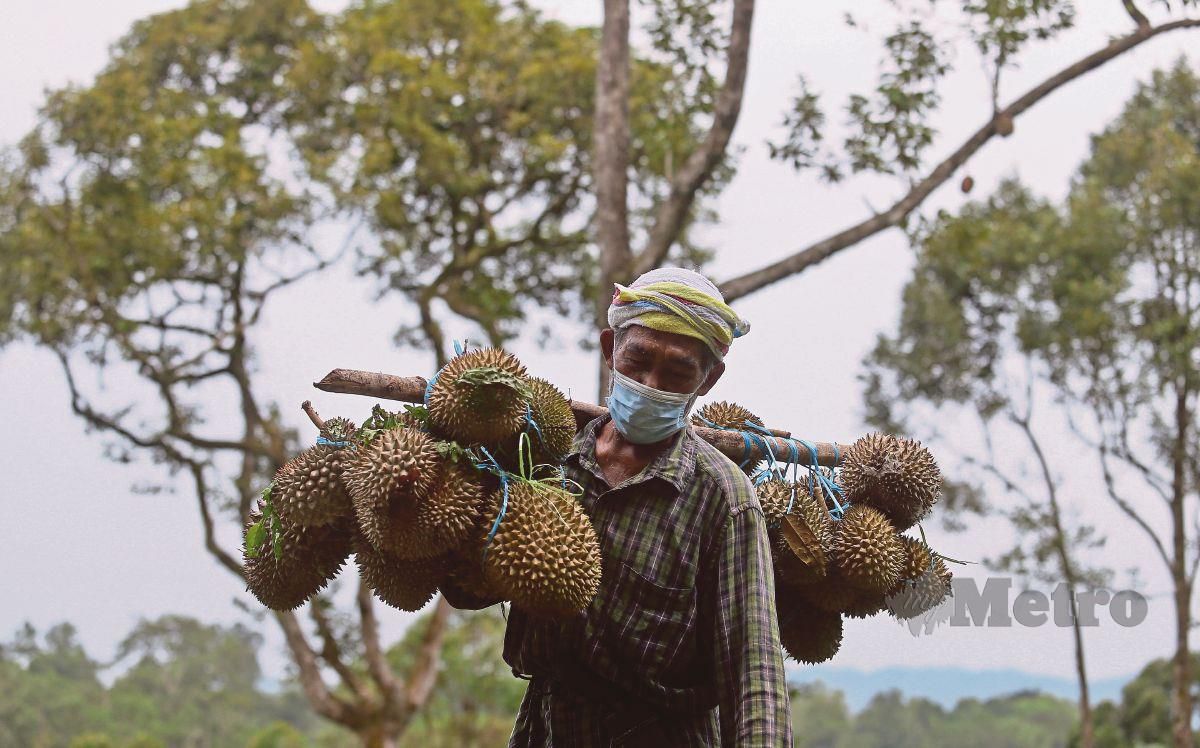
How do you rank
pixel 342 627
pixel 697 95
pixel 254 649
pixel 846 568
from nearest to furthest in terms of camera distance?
1. pixel 846 568
2. pixel 697 95
3. pixel 342 627
4. pixel 254 649

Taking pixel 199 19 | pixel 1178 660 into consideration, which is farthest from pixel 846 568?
pixel 199 19

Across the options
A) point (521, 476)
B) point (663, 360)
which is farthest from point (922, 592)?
point (521, 476)

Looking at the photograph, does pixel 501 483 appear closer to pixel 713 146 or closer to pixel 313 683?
pixel 713 146

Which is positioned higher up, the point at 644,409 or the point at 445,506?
the point at 644,409

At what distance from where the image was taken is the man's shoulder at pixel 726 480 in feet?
7.94

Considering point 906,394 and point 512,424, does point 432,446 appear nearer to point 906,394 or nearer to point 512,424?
point 512,424

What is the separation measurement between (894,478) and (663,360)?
0.86m

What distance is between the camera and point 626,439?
2.52m

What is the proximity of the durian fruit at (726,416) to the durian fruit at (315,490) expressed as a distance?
1001mm

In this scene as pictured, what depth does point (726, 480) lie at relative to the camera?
2453 millimetres

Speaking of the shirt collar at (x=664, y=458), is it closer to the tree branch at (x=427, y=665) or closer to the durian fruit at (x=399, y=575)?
the durian fruit at (x=399, y=575)

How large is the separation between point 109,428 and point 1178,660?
1210 cm

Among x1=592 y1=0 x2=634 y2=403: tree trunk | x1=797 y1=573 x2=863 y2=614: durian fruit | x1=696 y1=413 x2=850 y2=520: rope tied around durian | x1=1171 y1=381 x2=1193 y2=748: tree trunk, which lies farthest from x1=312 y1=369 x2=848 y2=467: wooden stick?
x1=1171 y1=381 x2=1193 y2=748: tree trunk

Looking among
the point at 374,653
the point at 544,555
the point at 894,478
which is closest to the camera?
the point at 544,555
